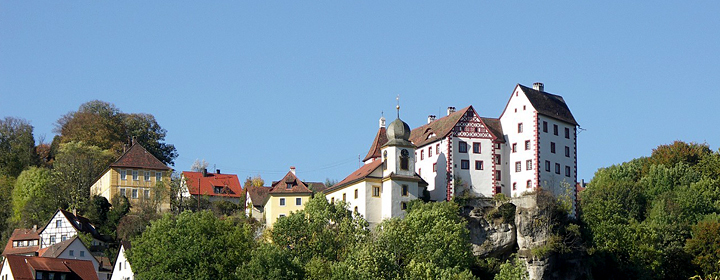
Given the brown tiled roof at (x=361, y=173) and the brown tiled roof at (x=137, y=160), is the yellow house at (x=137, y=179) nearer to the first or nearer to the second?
the brown tiled roof at (x=137, y=160)

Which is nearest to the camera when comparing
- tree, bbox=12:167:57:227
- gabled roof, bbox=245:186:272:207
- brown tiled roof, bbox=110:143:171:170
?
gabled roof, bbox=245:186:272:207

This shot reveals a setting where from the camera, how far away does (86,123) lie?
121 m

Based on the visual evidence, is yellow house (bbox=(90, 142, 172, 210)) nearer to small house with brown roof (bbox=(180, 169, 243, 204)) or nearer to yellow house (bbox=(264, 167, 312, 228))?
small house with brown roof (bbox=(180, 169, 243, 204))

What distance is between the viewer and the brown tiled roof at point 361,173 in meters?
87.2

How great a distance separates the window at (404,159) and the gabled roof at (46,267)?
26313mm

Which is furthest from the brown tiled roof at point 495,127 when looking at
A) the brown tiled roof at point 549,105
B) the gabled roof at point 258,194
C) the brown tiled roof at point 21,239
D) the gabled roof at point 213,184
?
the brown tiled roof at point 21,239

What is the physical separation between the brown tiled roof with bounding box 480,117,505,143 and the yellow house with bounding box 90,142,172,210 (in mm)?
30752

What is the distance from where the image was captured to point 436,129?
90.8 meters

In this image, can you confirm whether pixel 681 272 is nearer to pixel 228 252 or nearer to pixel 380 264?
pixel 380 264

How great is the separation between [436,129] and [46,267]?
104 ft

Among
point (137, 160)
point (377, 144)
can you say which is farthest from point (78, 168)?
point (377, 144)

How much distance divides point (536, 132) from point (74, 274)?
36928 mm

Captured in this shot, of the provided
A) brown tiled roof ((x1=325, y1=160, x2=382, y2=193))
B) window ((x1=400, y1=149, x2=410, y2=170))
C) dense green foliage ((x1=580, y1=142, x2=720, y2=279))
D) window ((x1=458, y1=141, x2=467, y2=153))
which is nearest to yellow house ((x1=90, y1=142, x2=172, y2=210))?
brown tiled roof ((x1=325, y1=160, x2=382, y2=193))

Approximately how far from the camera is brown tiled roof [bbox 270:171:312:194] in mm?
98375
